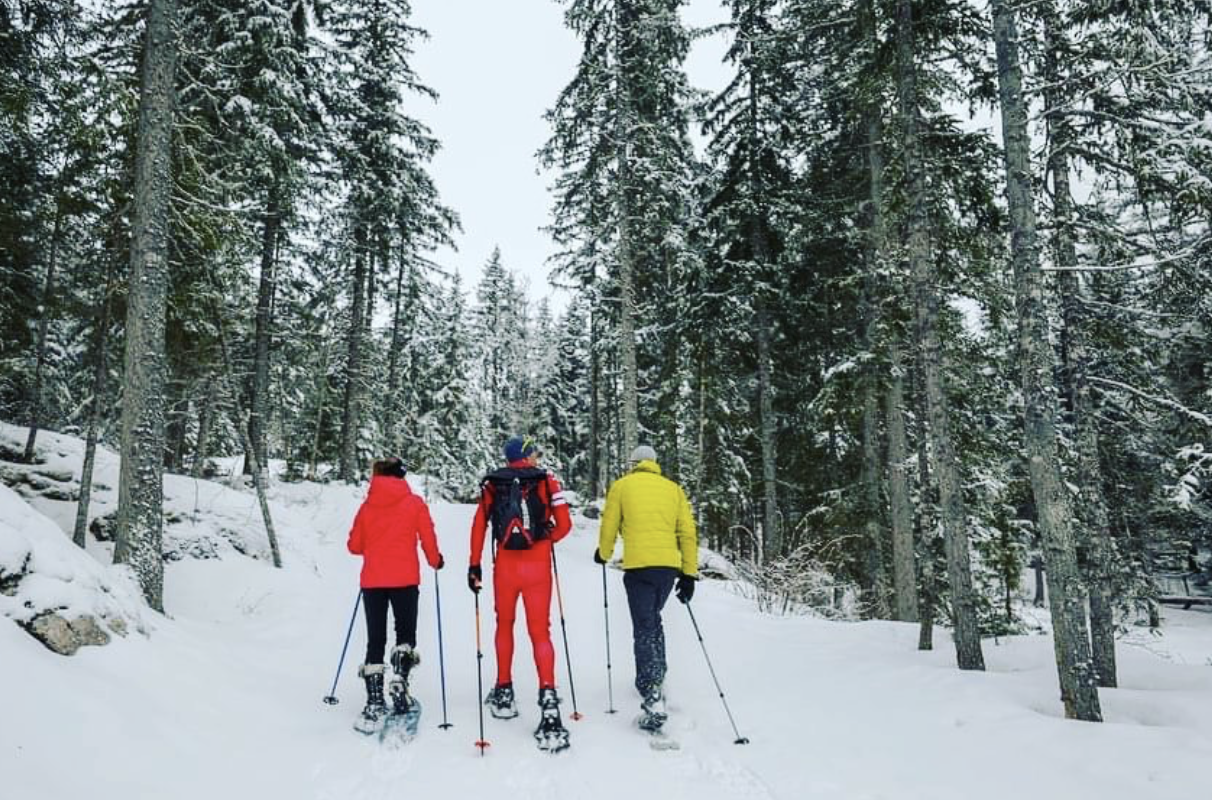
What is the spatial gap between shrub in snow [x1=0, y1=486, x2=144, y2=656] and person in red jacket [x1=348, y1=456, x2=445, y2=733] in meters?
2.01

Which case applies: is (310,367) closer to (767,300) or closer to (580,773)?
(767,300)

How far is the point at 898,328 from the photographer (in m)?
12.8

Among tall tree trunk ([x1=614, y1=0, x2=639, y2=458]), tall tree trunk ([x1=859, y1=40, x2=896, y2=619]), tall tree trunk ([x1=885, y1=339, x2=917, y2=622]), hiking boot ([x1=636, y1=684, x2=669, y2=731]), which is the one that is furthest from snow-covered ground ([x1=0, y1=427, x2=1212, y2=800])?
tall tree trunk ([x1=614, y1=0, x2=639, y2=458])

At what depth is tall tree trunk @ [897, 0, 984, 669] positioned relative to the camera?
792 centimetres

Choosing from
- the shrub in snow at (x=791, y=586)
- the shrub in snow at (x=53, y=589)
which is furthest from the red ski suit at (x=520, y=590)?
the shrub in snow at (x=791, y=586)

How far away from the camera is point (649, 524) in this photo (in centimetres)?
652

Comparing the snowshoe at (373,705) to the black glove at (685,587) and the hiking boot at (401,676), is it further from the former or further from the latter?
the black glove at (685,587)

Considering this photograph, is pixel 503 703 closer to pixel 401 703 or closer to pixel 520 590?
pixel 401 703

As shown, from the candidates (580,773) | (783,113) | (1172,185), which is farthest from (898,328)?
(580,773)

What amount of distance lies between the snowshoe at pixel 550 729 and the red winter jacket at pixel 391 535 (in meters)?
1.70

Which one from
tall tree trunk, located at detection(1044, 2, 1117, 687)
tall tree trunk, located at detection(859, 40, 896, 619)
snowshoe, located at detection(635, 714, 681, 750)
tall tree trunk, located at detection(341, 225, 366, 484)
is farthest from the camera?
tall tree trunk, located at detection(341, 225, 366, 484)

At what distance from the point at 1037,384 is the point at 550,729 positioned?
5.70m

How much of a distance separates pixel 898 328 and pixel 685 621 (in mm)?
6942

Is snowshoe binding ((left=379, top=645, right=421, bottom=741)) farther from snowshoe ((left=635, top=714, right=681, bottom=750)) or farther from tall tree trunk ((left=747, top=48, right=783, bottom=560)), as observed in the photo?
tall tree trunk ((left=747, top=48, right=783, bottom=560))
